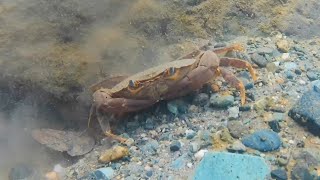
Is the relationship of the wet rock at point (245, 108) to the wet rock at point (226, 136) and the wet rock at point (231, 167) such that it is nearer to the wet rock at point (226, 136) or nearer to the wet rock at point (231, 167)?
the wet rock at point (226, 136)

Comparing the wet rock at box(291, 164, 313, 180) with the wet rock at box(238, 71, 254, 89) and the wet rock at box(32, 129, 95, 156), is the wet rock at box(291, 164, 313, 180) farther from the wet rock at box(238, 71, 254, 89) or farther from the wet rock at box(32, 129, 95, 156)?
the wet rock at box(32, 129, 95, 156)

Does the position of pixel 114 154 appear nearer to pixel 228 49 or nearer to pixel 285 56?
pixel 228 49

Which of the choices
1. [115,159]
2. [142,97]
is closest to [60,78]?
[142,97]

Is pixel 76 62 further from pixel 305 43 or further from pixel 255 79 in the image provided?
pixel 305 43

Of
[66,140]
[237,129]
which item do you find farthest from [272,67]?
[66,140]

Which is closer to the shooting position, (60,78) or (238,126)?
(238,126)

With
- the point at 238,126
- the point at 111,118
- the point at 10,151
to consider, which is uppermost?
the point at 238,126

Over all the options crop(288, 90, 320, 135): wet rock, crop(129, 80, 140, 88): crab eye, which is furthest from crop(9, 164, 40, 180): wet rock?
crop(288, 90, 320, 135): wet rock
